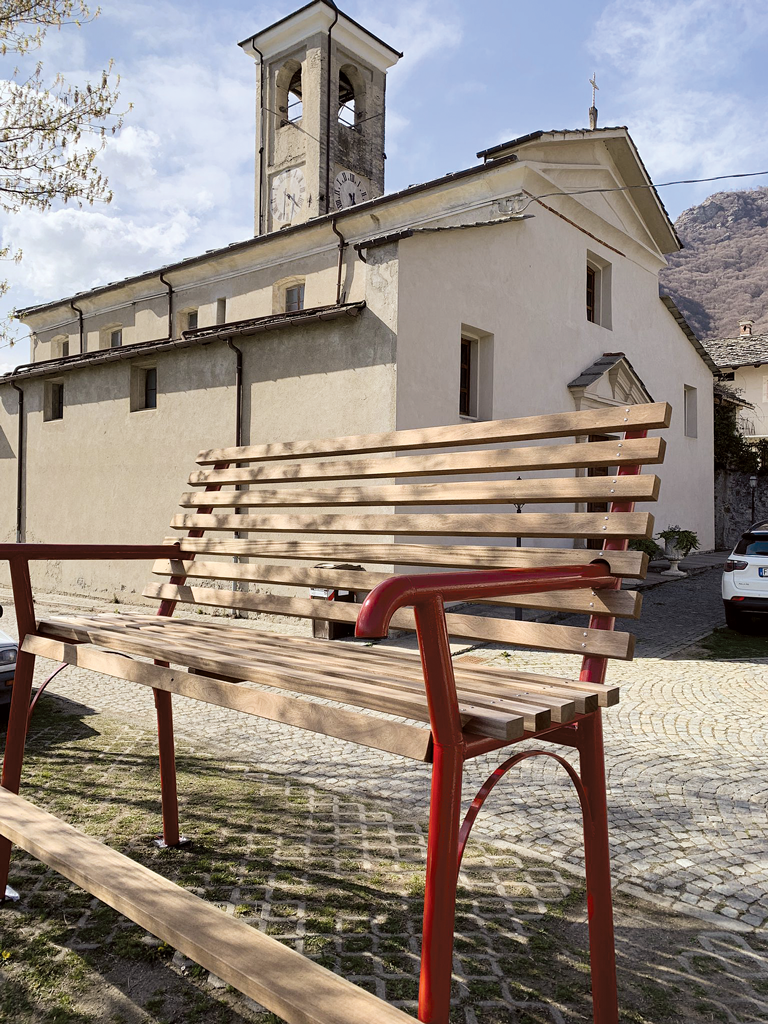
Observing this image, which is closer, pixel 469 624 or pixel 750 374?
pixel 469 624

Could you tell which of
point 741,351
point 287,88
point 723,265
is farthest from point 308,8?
point 723,265

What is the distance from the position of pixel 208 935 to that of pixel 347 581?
136 centimetres

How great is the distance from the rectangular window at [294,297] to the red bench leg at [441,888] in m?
13.8

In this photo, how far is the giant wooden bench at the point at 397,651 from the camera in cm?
142

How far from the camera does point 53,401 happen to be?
17.3m

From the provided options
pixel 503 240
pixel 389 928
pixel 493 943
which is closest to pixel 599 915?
pixel 493 943

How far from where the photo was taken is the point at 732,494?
24172 millimetres

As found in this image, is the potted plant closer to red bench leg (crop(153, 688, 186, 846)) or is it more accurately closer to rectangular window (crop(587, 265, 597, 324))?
rectangular window (crop(587, 265, 597, 324))

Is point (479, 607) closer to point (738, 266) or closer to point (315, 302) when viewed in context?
point (315, 302)

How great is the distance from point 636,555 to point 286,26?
23.8 meters

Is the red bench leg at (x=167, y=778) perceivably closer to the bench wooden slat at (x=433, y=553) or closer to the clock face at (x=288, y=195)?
the bench wooden slat at (x=433, y=553)

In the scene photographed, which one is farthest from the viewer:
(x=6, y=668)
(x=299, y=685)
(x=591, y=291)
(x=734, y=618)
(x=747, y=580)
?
(x=591, y=291)

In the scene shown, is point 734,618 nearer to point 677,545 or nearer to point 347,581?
point 677,545

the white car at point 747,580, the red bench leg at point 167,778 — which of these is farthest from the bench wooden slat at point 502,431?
the white car at point 747,580
